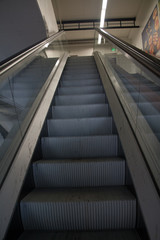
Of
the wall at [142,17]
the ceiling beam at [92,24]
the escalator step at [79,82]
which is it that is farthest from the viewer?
the ceiling beam at [92,24]

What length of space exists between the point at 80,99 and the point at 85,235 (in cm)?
205

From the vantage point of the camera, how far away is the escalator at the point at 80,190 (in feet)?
4.26

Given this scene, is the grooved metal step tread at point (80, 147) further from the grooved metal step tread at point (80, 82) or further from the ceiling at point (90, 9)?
the ceiling at point (90, 9)

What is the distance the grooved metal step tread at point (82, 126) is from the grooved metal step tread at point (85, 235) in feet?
3.91

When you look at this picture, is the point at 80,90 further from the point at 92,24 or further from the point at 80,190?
the point at 92,24

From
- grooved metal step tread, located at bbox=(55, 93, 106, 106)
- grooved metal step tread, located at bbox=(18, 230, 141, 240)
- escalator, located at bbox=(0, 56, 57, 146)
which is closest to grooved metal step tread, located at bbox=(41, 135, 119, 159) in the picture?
escalator, located at bbox=(0, 56, 57, 146)

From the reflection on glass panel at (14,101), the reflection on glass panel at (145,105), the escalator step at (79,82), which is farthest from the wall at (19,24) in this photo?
the reflection on glass panel at (145,105)

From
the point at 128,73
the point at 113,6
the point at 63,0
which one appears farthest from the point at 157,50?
the point at 128,73

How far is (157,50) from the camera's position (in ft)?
20.9

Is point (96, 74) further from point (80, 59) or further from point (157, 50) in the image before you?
point (157, 50)

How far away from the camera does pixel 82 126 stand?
2273 mm

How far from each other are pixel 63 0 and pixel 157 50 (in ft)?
15.1

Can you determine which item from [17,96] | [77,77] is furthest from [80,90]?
[17,96]

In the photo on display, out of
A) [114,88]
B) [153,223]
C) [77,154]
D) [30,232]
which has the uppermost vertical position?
[114,88]
